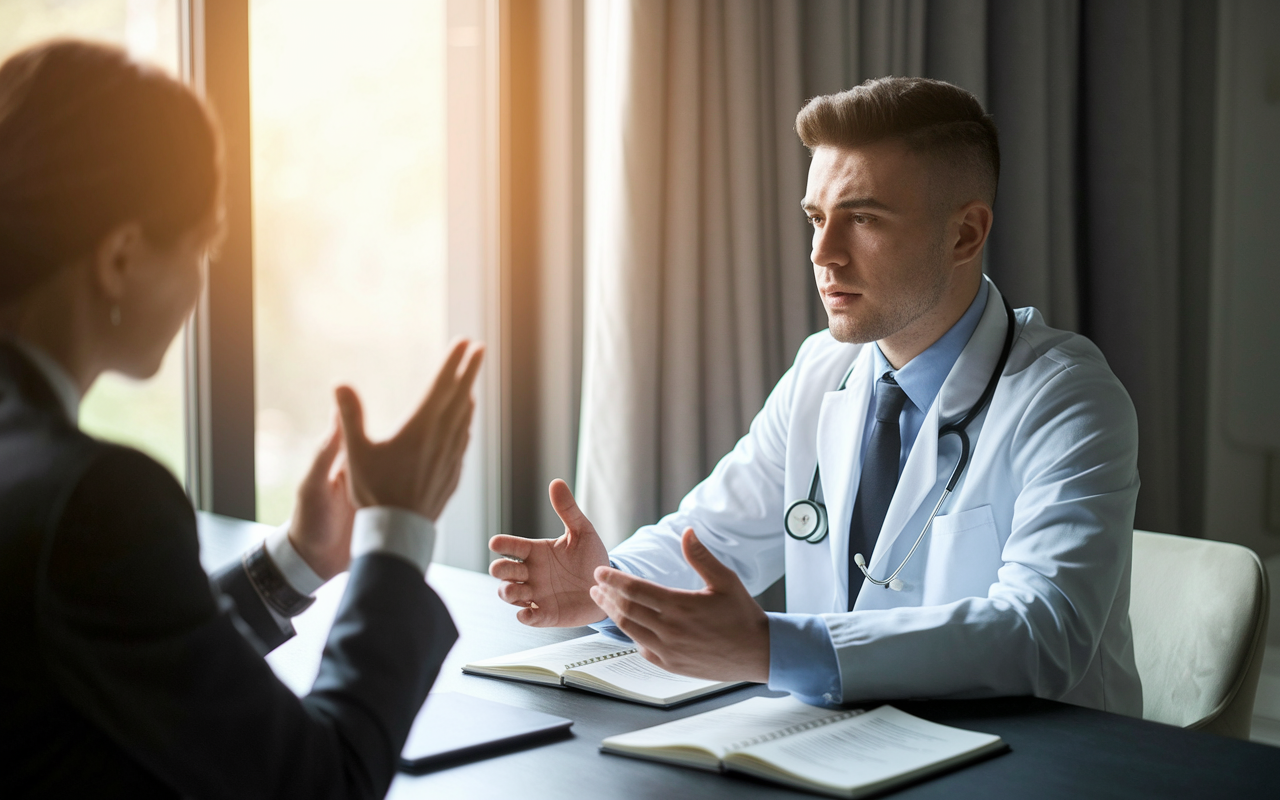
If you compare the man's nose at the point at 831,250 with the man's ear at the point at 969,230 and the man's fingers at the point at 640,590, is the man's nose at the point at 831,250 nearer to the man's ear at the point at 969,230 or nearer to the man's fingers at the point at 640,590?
the man's ear at the point at 969,230

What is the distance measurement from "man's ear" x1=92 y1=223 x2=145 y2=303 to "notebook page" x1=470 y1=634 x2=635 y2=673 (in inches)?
25.1

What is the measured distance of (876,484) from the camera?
5.08 feet

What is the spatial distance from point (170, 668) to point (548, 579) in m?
0.76

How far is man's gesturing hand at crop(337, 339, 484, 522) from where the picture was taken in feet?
2.48

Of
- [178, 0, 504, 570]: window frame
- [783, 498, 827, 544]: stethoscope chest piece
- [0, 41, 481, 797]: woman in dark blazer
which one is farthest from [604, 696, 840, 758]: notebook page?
[178, 0, 504, 570]: window frame

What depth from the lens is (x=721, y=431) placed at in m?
2.42

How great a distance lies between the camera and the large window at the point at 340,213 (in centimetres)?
221

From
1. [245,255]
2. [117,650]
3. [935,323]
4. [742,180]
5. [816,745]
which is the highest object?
[742,180]

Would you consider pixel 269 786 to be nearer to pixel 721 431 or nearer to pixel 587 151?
pixel 721 431

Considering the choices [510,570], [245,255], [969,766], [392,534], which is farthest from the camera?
[245,255]

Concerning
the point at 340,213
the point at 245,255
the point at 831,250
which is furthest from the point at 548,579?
the point at 340,213

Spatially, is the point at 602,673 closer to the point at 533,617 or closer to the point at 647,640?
the point at 647,640

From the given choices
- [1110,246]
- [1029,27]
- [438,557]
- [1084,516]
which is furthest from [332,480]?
[1110,246]

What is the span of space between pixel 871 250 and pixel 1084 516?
546 mm
